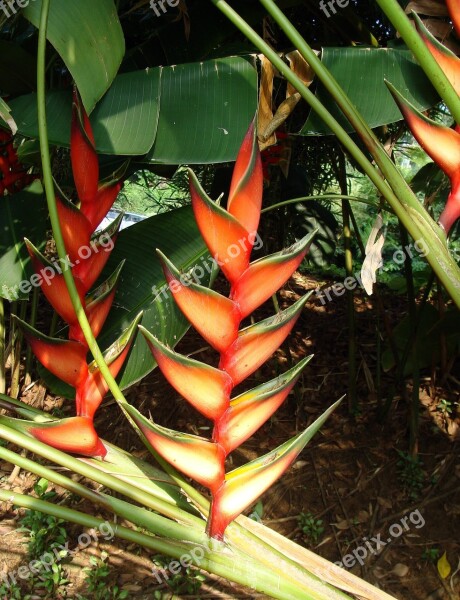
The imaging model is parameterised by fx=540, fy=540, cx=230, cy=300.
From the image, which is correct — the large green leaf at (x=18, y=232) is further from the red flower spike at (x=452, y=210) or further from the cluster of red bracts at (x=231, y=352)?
the red flower spike at (x=452, y=210)

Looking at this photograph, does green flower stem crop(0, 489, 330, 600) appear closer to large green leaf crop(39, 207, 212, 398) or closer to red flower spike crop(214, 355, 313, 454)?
red flower spike crop(214, 355, 313, 454)

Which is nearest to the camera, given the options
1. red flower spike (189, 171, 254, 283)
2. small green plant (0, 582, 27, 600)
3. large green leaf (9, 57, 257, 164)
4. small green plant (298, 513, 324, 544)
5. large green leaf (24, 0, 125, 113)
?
red flower spike (189, 171, 254, 283)

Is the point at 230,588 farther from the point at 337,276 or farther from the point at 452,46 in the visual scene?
the point at 337,276

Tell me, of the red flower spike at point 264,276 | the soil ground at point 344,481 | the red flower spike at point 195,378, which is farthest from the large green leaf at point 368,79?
the soil ground at point 344,481

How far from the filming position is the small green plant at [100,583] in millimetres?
1189

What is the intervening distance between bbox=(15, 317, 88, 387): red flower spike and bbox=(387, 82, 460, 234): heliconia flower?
47cm

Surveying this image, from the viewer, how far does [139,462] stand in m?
0.64

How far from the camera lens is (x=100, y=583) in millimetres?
1224

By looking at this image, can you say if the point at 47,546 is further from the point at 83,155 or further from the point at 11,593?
the point at 83,155

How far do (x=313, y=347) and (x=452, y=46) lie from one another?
1.32 m

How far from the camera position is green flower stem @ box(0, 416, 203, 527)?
1.86 feet

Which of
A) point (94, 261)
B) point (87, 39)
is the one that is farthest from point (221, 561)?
point (87, 39)

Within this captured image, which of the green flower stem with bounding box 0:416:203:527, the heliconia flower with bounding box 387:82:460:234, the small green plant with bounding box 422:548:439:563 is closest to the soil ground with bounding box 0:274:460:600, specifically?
the small green plant with bounding box 422:548:439:563

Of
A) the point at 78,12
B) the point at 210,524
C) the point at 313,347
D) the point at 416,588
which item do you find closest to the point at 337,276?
the point at 313,347
